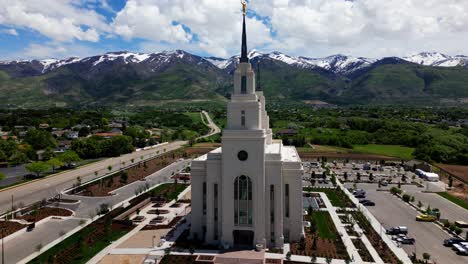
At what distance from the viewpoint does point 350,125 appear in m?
147

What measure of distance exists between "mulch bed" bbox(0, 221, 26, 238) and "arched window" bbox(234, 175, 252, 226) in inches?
994

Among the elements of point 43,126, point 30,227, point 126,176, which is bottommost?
point 30,227

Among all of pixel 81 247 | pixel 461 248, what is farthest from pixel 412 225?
pixel 81 247

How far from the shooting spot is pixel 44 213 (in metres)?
45.7

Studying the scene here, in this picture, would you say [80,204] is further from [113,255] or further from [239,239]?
[239,239]

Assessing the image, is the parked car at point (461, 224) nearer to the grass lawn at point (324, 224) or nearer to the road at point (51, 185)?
the grass lawn at point (324, 224)

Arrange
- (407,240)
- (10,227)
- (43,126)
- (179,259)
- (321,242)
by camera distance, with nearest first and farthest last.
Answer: (179,259) → (321,242) → (407,240) → (10,227) → (43,126)

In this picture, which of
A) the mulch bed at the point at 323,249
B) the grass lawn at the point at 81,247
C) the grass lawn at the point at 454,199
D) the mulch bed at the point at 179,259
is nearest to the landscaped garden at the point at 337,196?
the mulch bed at the point at 323,249

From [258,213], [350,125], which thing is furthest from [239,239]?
[350,125]

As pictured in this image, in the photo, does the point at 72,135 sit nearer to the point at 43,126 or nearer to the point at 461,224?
the point at 43,126

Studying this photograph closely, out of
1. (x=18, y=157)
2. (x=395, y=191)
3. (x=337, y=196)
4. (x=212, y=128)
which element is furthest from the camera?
(x=212, y=128)

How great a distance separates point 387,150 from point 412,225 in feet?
214

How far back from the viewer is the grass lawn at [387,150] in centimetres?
9584

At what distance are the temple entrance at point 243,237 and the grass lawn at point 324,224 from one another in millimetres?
8410
